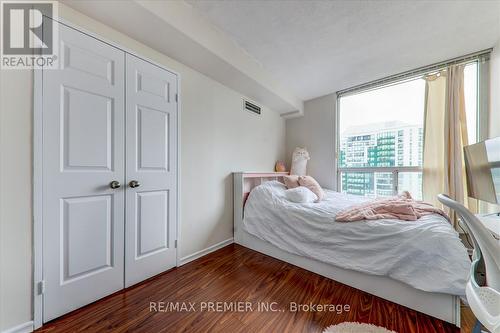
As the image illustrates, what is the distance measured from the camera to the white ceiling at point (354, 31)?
1629mm

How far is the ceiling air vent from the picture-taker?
301cm

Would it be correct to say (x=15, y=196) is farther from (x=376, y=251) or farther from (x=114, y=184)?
(x=376, y=251)

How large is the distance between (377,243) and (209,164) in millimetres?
1955

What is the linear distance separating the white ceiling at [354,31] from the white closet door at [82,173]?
1.06m

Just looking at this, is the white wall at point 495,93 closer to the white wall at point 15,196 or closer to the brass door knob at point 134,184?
the brass door knob at point 134,184

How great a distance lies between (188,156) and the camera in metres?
2.20

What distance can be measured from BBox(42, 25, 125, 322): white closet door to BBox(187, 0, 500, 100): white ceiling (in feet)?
3.47

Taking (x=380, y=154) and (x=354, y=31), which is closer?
(x=354, y=31)

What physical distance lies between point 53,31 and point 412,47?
3.42 m

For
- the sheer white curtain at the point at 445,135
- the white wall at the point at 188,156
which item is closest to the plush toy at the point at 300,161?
the white wall at the point at 188,156

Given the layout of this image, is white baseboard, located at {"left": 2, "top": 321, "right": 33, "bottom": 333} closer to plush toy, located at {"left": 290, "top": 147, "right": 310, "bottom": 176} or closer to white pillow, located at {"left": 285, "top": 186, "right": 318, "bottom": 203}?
white pillow, located at {"left": 285, "top": 186, "right": 318, "bottom": 203}

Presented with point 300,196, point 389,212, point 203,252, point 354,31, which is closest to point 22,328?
point 203,252

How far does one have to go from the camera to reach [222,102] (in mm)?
2617

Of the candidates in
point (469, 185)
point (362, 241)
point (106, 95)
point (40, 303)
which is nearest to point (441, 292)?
point (362, 241)
